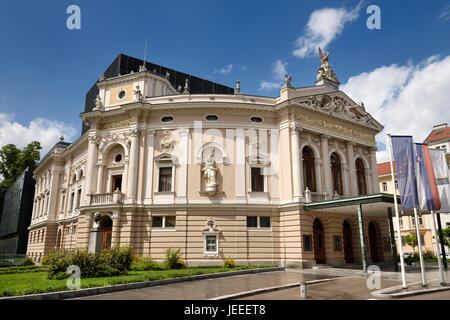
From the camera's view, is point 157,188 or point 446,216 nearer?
point 157,188

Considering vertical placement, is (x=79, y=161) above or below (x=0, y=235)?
above

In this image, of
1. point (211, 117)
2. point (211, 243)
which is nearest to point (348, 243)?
point (211, 243)

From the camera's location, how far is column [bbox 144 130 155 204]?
28969mm

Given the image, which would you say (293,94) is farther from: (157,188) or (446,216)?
(446,216)

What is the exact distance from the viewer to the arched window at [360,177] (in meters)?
35.1

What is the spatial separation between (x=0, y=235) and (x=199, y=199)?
63757 millimetres

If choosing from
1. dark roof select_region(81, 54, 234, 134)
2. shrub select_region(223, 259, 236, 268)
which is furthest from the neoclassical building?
dark roof select_region(81, 54, 234, 134)

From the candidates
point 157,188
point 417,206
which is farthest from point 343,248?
point 157,188

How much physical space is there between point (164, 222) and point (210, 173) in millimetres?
5564

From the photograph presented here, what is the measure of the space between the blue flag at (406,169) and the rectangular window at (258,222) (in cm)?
1331

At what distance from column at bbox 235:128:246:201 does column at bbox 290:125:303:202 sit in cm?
423

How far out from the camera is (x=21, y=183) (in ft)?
186

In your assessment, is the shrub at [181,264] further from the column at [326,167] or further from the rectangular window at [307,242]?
the column at [326,167]

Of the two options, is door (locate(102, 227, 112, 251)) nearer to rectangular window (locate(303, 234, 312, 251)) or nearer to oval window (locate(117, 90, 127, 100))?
oval window (locate(117, 90, 127, 100))
